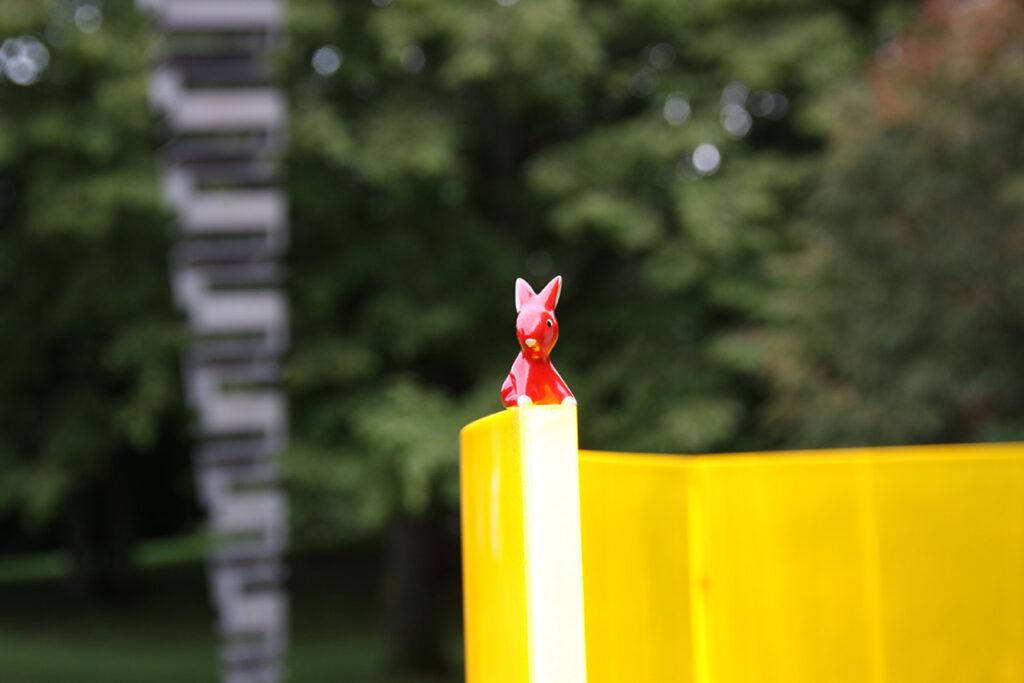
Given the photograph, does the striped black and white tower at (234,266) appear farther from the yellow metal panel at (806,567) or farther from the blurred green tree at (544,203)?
the yellow metal panel at (806,567)

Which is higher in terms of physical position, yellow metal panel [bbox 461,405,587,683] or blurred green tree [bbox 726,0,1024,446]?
blurred green tree [bbox 726,0,1024,446]

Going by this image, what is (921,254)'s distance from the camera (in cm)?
912

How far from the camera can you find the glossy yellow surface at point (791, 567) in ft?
11.1

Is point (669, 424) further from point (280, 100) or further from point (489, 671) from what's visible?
point (489, 671)

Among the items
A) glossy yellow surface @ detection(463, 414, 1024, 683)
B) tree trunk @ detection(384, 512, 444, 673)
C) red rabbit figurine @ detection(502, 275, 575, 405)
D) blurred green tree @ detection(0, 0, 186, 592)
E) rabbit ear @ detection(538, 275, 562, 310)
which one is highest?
blurred green tree @ detection(0, 0, 186, 592)

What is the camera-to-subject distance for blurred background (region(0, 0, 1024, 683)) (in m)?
9.20

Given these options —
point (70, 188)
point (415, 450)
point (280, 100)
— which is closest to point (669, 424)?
point (415, 450)

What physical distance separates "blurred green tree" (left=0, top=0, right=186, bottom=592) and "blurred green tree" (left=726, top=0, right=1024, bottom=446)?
6.44 metres

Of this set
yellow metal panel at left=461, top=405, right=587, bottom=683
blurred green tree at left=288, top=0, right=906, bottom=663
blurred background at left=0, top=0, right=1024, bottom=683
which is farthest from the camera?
blurred green tree at left=288, top=0, right=906, bottom=663

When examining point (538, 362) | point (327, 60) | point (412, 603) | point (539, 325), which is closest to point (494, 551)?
point (538, 362)

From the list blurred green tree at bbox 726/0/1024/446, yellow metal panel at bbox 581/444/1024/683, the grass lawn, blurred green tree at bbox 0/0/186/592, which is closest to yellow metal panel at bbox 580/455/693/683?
yellow metal panel at bbox 581/444/1024/683

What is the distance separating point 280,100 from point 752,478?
855cm

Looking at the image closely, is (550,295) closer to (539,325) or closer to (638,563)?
(539,325)

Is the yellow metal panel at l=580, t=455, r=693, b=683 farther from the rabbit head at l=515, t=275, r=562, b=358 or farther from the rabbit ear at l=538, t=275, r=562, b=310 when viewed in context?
the rabbit ear at l=538, t=275, r=562, b=310
